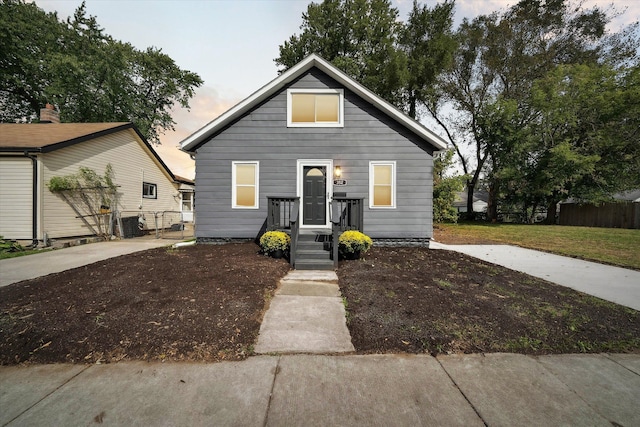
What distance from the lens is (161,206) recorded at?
14859mm

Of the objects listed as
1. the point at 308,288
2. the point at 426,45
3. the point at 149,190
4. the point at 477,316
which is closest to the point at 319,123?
the point at 308,288

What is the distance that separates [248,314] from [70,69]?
82.8ft

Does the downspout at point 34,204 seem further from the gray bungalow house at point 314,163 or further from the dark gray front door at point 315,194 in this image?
the dark gray front door at point 315,194

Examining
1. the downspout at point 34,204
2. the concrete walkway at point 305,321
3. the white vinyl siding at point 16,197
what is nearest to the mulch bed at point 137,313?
the concrete walkway at point 305,321

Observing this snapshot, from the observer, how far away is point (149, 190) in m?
14.1

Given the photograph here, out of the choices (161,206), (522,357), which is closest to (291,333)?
(522,357)

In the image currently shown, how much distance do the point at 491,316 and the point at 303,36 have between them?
71.3 feet

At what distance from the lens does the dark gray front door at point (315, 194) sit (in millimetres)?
8016

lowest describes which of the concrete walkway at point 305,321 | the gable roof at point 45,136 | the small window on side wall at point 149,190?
the concrete walkway at point 305,321

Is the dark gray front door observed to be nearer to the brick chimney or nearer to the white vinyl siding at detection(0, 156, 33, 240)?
the white vinyl siding at detection(0, 156, 33, 240)

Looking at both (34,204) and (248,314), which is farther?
(34,204)

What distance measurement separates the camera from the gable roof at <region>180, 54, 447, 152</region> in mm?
7582

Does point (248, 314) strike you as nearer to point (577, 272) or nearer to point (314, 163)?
point (314, 163)

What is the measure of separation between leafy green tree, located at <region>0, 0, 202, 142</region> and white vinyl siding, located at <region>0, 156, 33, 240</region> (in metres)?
14.6
